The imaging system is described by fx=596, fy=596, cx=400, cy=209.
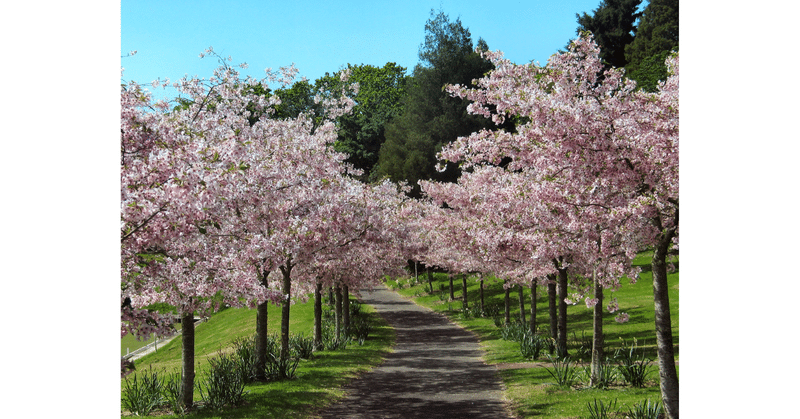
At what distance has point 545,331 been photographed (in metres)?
22.2

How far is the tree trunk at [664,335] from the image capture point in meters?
8.20

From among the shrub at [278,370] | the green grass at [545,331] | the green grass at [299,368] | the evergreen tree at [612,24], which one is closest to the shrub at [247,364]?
the green grass at [299,368]

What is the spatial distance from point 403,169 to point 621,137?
1399 inches

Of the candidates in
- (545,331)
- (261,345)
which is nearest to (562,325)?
(545,331)

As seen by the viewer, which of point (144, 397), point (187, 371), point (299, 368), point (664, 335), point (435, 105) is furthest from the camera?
point (435, 105)

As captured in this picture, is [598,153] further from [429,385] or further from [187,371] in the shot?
[187,371]

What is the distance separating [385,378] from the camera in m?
14.1

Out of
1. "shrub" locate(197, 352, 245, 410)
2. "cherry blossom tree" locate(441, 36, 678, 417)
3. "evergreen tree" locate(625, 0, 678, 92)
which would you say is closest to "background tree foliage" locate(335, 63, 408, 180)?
"evergreen tree" locate(625, 0, 678, 92)

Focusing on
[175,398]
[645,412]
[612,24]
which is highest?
[612,24]

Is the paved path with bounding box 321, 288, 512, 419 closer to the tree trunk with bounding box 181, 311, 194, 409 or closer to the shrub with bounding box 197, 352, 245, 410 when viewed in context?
the shrub with bounding box 197, 352, 245, 410

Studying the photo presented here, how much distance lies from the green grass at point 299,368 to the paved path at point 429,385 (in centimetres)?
45

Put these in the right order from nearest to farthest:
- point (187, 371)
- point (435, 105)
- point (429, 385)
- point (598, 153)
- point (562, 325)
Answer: point (598, 153), point (187, 371), point (429, 385), point (562, 325), point (435, 105)

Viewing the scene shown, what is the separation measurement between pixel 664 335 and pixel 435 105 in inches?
1368

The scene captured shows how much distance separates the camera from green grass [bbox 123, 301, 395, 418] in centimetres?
1043
